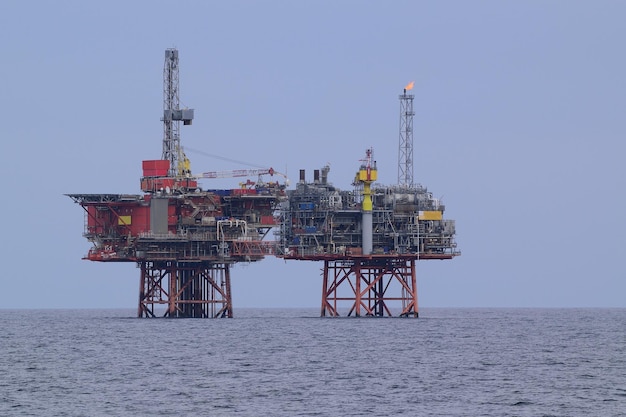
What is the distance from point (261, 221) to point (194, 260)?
6.63m

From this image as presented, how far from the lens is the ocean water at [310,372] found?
204 feet

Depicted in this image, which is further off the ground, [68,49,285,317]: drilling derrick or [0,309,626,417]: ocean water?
[68,49,285,317]: drilling derrick

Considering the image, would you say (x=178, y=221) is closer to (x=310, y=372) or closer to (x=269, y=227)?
(x=269, y=227)

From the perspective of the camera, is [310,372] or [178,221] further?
[178,221]

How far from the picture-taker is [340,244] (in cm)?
11669

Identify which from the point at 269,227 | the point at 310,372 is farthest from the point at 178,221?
the point at 310,372

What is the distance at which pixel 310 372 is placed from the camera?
249 feet

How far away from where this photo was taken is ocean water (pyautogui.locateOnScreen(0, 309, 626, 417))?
62.1m

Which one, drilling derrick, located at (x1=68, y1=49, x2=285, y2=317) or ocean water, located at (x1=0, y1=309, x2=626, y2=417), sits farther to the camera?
drilling derrick, located at (x1=68, y1=49, x2=285, y2=317)

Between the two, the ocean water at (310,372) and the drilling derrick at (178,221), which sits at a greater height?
the drilling derrick at (178,221)

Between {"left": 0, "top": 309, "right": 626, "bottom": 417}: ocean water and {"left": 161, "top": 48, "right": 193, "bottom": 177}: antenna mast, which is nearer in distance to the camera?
{"left": 0, "top": 309, "right": 626, "bottom": 417}: ocean water

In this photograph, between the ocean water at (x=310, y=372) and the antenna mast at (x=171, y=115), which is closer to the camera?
the ocean water at (x=310, y=372)

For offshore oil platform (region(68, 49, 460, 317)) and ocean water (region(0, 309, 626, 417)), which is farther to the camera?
offshore oil platform (region(68, 49, 460, 317))

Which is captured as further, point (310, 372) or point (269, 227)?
point (269, 227)
